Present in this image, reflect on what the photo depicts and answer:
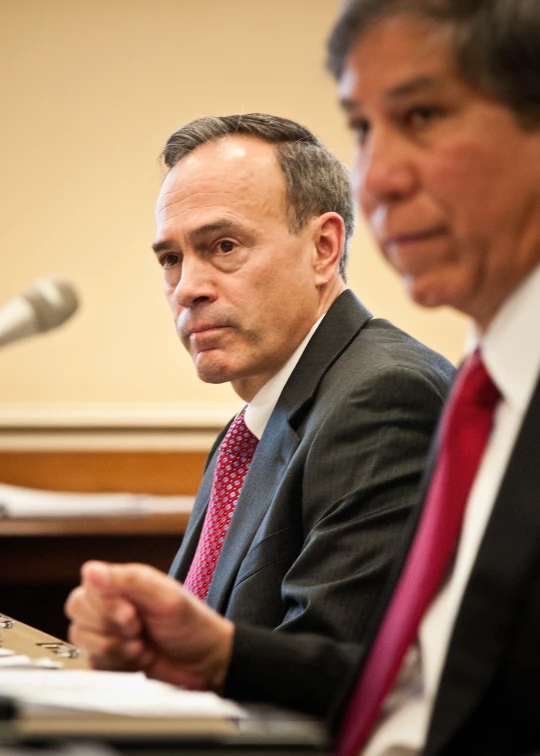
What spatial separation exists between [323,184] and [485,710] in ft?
4.49

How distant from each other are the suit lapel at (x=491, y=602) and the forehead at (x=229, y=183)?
3.94 ft

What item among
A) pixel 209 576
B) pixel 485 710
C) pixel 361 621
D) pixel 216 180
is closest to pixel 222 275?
pixel 216 180

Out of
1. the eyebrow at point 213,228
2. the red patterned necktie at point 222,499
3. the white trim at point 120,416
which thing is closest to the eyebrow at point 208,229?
the eyebrow at point 213,228

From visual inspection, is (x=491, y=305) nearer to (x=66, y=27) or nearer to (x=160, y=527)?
(x=160, y=527)

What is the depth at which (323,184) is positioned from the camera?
196 centimetres

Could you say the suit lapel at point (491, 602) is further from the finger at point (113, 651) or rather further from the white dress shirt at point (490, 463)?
the finger at point (113, 651)

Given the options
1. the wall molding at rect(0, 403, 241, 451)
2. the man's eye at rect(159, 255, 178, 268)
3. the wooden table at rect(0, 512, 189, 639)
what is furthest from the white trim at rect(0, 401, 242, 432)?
the man's eye at rect(159, 255, 178, 268)

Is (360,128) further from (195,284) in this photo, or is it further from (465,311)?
(195,284)

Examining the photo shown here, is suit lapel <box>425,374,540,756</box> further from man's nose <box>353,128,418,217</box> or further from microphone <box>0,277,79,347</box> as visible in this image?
microphone <box>0,277,79,347</box>

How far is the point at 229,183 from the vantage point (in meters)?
1.89

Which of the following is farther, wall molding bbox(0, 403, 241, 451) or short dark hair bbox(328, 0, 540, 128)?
wall molding bbox(0, 403, 241, 451)

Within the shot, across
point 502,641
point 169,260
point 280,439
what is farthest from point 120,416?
point 502,641

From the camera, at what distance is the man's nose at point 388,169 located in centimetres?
88

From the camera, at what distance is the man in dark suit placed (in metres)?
1.37
